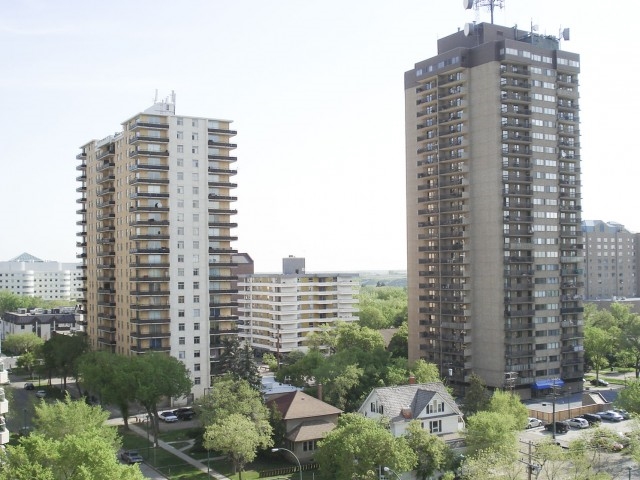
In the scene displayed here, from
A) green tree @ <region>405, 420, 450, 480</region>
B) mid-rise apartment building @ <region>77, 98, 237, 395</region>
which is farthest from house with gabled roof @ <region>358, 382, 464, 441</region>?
mid-rise apartment building @ <region>77, 98, 237, 395</region>

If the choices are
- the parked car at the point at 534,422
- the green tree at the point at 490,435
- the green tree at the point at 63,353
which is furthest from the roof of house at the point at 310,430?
the green tree at the point at 63,353

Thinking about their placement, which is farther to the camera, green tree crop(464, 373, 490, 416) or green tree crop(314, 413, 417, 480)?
green tree crop(464, 373, 490, 416)

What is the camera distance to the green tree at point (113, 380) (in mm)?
85750

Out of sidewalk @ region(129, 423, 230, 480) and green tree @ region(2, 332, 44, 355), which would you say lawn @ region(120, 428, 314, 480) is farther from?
green tree @ region(2, 332, 44, 355)

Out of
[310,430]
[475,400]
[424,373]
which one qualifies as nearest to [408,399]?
[310,430]

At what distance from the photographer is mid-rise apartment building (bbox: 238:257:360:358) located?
523 feet

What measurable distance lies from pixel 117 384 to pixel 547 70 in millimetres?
82902

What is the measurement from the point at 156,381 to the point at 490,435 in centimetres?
4286

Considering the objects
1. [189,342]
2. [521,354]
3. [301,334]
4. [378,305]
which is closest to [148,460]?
[189,342]

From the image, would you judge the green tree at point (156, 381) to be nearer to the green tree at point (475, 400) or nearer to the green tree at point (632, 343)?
the green tree at point (475, 400)

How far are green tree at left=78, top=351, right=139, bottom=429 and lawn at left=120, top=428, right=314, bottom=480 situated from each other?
17.0 ft

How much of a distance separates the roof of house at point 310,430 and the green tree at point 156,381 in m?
18.1

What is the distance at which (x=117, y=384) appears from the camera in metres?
86.2

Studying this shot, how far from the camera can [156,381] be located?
8650 cm
